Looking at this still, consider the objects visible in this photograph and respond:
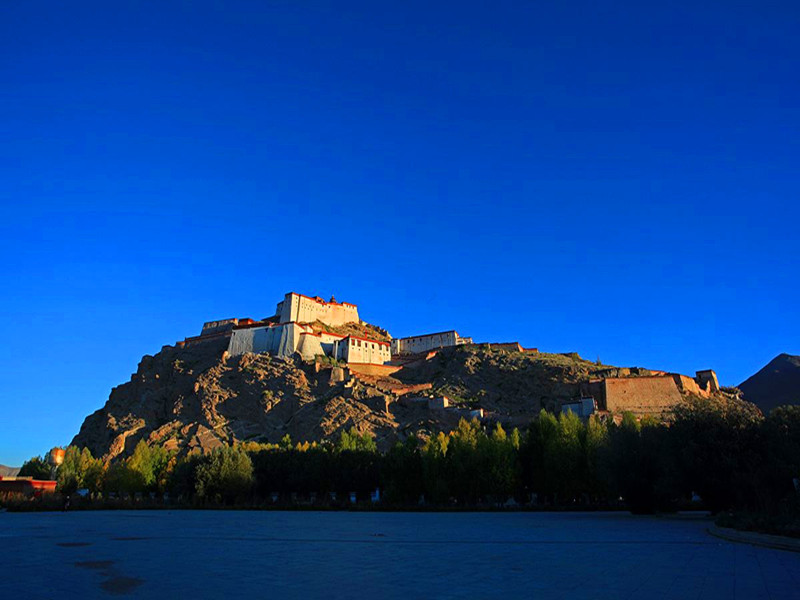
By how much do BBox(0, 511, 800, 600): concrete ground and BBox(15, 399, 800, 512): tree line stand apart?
10.5 m

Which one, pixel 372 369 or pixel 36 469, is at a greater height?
pixel 372 369

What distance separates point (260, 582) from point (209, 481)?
38.1 metres

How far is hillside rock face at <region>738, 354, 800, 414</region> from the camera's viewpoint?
127000 mm

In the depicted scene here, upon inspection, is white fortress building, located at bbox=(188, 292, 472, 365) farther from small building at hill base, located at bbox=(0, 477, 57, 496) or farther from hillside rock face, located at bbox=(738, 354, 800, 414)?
hillside rock face, located at bbox=(738, 354, 800, 414)

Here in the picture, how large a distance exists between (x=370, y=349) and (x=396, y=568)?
3624 inches

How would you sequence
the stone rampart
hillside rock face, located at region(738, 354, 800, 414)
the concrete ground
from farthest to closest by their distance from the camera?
hillside rock face, located at region(738, 354, 800, 414) < the stone rampart < the concrete ground

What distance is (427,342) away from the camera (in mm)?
112625

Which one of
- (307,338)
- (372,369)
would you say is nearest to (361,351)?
(372,369)

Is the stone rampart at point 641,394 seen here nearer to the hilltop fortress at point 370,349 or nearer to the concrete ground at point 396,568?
the hilltop fortress at point 370,349

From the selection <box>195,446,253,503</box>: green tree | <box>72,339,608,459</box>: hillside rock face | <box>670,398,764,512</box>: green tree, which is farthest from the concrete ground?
<box>72,339,608,459</box>: hillside rock face

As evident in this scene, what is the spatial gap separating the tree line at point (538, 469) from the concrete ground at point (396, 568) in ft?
34.6

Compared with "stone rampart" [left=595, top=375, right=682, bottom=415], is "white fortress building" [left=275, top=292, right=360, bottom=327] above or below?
above

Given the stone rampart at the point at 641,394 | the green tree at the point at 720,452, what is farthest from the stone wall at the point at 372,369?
the green tree at the point at 720,452

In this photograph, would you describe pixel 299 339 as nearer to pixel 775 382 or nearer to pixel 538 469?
pixel 538 469
